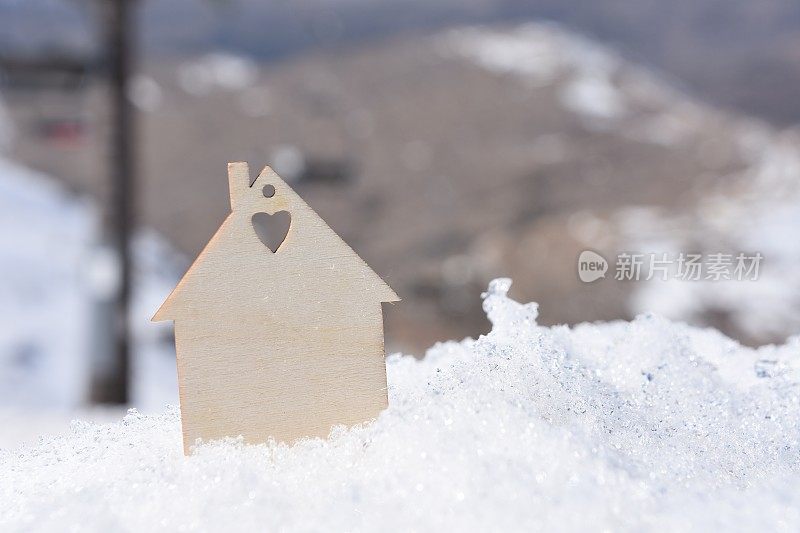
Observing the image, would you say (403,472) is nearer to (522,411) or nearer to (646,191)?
(522,411)

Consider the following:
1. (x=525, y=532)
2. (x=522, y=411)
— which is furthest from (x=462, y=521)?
(x=522, y=411)

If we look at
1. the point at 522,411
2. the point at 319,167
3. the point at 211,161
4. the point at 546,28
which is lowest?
the point at 522,411

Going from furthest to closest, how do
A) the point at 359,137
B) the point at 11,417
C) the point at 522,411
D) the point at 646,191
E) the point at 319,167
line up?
the point at 359,137
the point at 646,191
the point at 319,167
the point at 11,417
the point at 522,411

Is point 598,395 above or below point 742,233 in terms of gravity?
below

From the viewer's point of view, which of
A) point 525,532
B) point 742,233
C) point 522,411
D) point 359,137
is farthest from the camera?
point 359,137

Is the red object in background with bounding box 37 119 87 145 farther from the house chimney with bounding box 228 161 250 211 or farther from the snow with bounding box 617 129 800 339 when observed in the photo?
the house chimney with bounding box 228 161 250 211

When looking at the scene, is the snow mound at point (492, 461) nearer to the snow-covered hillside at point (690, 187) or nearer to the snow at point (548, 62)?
the snow-covered hillside at point (690, 187)

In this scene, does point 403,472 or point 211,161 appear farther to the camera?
point 211,161
